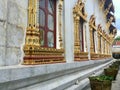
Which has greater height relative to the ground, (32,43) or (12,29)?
(12,29)

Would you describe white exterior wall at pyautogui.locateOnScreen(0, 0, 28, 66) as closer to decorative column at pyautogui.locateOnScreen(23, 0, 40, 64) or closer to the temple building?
the temple building

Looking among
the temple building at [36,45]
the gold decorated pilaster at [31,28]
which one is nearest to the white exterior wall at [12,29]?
the temple building at [36,45]

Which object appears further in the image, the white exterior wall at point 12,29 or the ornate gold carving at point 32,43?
the ornate gold carving at point 32,43

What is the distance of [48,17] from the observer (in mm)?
6910

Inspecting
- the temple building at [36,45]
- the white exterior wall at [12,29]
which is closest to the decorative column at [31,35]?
the temple building at [36,45]

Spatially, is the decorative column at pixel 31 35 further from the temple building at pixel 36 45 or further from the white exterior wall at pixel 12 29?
the white exterior wall at pixel 12 29

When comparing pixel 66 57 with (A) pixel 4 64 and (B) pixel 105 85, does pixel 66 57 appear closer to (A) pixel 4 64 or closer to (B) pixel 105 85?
(B) pixel 105 85

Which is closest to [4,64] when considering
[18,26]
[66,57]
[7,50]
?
[7,50]

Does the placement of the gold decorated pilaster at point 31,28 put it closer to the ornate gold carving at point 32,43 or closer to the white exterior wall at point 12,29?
the ornate gold carving at point 32,43

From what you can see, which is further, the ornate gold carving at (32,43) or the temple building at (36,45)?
the ornate gold carving at (32,43)

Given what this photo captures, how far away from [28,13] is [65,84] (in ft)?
7.66

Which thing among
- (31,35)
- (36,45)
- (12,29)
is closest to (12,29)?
(12,29)

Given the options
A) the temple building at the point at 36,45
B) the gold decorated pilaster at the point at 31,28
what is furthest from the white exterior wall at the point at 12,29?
the gold decorated pilaster at the point at 31,28

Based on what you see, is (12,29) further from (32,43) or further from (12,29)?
(32,43)
